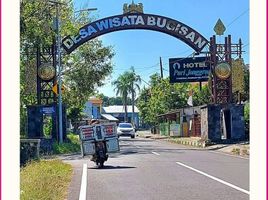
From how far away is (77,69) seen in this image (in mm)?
36031

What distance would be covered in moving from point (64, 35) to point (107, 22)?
8.25 ft

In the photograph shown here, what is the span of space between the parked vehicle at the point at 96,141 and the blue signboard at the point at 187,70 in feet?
103

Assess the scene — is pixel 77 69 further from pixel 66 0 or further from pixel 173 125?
pixel 173 125

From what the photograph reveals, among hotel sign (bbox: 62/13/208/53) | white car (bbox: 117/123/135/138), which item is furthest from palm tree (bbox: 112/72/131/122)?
hotel sign (bbox: 62/13/208/53)

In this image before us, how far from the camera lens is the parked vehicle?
49.4ft

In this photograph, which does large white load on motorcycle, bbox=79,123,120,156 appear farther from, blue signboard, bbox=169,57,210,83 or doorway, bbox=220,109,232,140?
blue signboard, bbox=169,57,210,83

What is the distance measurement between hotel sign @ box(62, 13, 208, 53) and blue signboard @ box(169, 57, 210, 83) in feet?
56.6

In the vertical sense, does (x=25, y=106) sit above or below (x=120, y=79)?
below

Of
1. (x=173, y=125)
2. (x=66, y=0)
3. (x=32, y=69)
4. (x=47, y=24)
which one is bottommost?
(x=173, y=125)

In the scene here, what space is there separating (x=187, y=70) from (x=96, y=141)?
31.8 meters

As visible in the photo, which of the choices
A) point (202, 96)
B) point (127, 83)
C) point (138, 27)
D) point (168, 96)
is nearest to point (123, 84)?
point (127, 83)

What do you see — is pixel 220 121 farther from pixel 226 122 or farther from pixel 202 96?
pixel 202 96

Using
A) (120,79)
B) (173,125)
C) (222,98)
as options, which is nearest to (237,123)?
(222,98)
